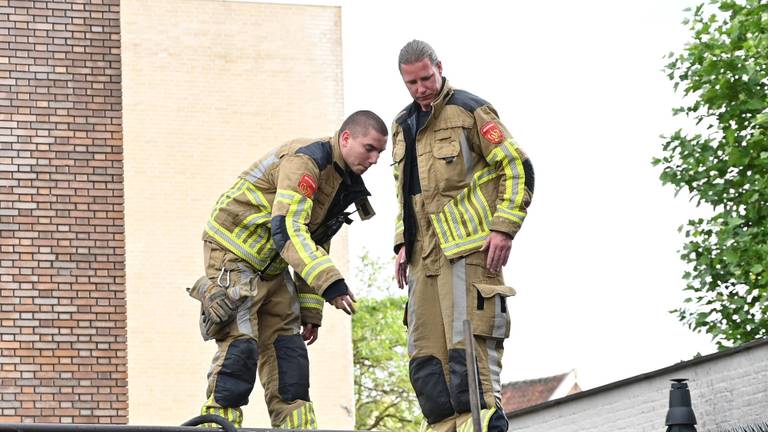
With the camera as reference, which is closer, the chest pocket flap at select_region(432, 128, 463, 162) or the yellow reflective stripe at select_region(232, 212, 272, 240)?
the chest pocket flap at select_region(432, 128, 463, 162)

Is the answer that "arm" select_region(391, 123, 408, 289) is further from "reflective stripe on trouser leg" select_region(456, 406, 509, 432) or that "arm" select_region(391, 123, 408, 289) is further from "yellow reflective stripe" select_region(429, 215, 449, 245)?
"reflective stripe on trouser leg" select_region(456, 406, 509, 432)

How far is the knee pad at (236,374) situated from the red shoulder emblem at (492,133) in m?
1.52

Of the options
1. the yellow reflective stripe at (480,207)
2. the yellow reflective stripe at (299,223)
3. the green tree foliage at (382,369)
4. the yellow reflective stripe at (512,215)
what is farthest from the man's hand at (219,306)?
the green tree foliage at (382,369)

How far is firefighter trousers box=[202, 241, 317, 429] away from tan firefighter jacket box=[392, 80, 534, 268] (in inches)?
32.3

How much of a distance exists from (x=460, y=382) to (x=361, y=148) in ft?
4.03

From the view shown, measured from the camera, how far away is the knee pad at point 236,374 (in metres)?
6.50

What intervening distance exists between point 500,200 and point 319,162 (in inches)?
36.5

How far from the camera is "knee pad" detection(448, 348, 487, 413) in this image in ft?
19.5

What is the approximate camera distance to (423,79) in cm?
620

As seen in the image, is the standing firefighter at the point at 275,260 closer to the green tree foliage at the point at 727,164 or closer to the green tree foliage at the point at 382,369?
the green tree foliage at the point at 727,164

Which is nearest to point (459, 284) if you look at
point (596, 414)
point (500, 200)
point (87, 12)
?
point (500, 200)

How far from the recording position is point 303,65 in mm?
27953

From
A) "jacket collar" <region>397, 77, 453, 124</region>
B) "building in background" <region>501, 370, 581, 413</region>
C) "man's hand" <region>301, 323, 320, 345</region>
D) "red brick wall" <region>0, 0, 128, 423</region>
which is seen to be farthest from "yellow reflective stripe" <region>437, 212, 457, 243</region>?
"building in background" <region>501, 370, 581, 413</region>

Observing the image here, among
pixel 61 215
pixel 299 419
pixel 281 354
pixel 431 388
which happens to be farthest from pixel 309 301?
pixel 61 215
